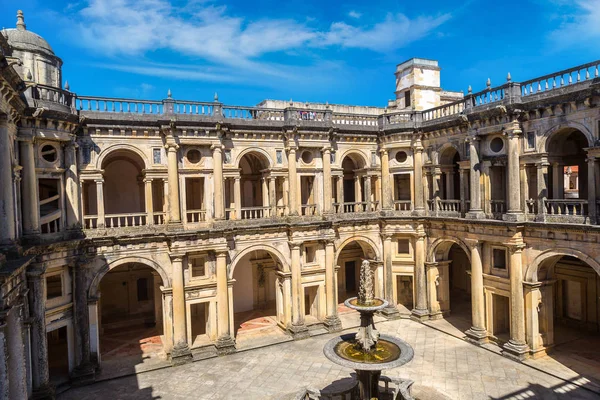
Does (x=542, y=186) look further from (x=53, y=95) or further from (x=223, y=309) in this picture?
→ (x=53, y=95)

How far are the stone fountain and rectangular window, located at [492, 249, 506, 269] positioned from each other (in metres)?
9.63

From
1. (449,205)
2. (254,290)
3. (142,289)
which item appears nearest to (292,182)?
(449,205)

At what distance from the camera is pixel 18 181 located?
1758cm

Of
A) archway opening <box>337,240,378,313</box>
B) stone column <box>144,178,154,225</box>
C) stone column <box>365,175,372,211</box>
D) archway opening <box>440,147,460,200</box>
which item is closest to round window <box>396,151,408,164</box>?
stone column <box>365,175,372,211</box>

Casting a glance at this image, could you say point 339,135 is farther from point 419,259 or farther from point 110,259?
point 110,259

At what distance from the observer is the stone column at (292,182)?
82.4ft

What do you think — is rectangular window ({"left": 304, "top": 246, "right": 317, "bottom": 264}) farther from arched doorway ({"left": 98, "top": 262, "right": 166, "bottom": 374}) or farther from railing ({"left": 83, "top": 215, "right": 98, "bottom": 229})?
railing ({"left": 83, "top": 215, "right": 98, "bottom": 229})

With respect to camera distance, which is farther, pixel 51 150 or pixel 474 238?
pixel 474 238

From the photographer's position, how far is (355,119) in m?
28.0

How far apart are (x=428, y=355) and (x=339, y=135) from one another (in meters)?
14.3

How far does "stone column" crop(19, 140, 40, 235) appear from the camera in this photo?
18062 millimetres

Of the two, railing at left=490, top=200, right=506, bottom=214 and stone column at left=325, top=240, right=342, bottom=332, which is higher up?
railing at left=490, top=200, right=506, bottom=214

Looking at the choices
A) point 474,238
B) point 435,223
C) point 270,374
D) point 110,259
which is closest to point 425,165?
point 435,223

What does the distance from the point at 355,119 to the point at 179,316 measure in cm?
1674
